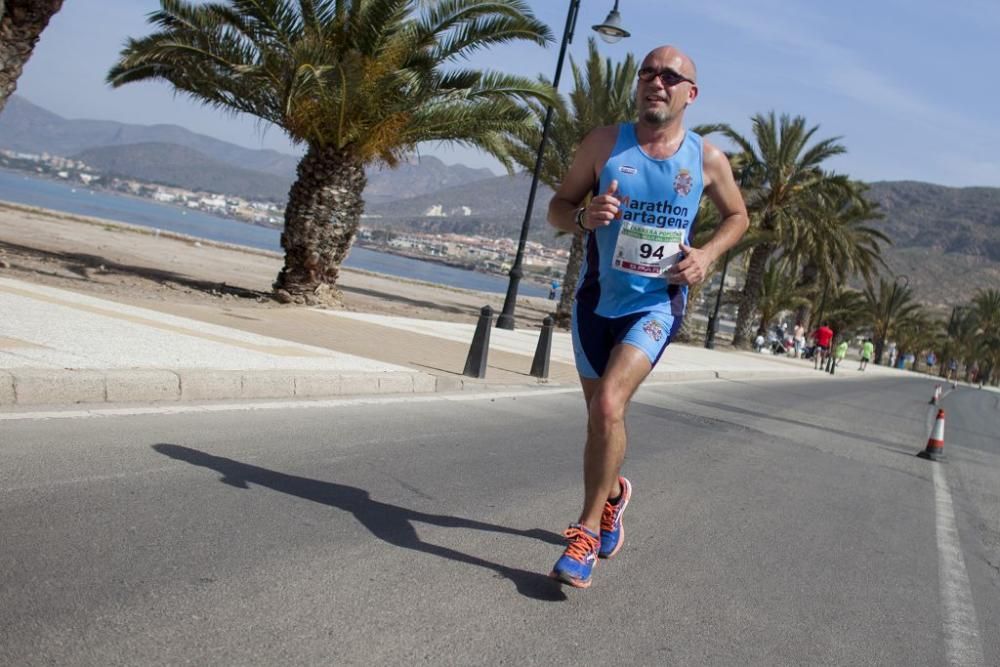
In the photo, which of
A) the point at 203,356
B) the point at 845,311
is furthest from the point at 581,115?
the point at 845,311

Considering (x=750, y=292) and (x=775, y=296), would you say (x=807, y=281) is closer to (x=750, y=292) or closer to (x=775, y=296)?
(x=775, y=296)

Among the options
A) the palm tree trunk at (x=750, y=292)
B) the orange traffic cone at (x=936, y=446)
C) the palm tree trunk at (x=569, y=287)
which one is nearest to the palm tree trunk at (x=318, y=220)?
the orange traffic cone at (x=936, y=446)

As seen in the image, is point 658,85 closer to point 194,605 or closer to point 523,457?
point 194,605

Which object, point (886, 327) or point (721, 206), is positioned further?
point (886, 327)

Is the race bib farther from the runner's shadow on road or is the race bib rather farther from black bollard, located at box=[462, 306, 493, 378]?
black bollard, located at box=[462, 306, 493, 378]

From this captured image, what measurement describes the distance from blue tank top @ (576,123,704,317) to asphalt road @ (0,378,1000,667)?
1.26 m

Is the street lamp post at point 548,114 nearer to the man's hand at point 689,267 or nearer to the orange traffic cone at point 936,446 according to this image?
the orange traffic cone at point 936,446

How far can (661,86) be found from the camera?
4.43 meters

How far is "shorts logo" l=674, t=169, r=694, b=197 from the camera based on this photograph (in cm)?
445

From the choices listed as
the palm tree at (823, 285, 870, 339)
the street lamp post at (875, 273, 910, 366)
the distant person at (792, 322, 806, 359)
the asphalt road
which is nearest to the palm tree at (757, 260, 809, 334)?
the distant person at (792, 322, 806, 359)

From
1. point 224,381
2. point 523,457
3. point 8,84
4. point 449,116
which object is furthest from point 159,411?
point 449,116

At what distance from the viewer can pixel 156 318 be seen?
435 inches

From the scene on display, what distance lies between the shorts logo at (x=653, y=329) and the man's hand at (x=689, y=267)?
0.65 feet

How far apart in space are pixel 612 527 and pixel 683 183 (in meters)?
1.63
